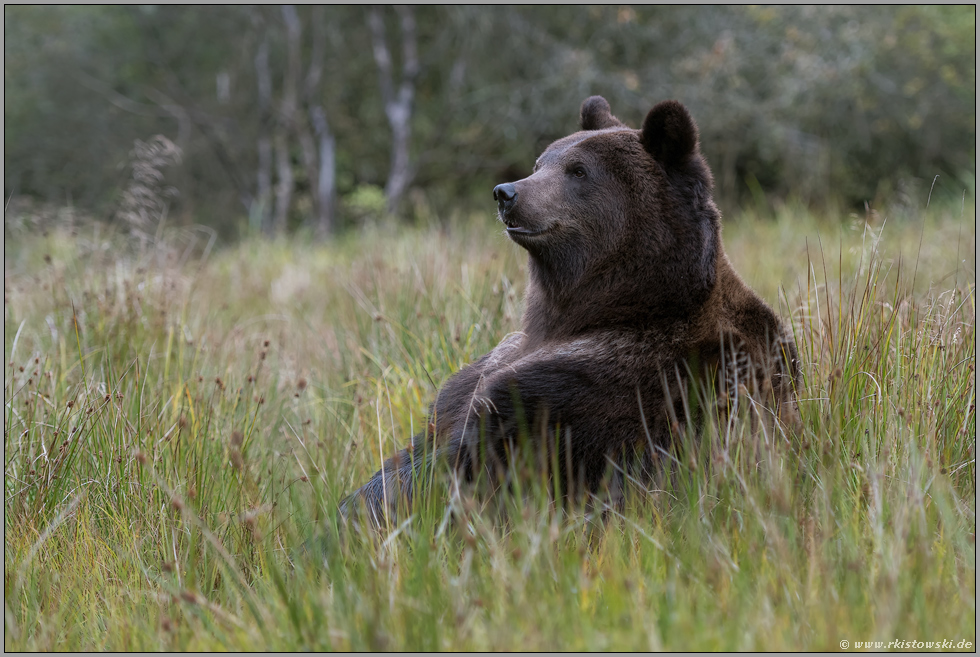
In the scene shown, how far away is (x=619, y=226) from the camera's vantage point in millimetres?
3299

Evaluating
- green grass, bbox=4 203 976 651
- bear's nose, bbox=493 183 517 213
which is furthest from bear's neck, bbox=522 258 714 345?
green grass, bbox=4 203 976 651

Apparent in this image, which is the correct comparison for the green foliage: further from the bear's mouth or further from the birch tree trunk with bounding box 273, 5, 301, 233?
the bear's mouth

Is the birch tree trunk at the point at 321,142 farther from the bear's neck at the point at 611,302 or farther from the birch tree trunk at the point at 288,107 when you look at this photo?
the bear's neck at the point at 611,302

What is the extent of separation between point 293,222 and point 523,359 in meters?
20.3

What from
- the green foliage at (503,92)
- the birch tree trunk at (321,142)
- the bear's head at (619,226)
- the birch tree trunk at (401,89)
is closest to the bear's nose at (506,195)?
the bear's head at (619,226)

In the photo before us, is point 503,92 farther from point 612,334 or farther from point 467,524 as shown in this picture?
point 467,524

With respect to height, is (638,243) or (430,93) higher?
(430,93)

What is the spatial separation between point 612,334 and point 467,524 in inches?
43.1

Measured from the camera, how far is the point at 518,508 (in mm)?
2430

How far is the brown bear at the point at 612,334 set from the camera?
Answer: 2807mm

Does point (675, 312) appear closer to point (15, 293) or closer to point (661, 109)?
point (661, 109)

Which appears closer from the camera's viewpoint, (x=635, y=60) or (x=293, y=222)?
(x=635, y=60)

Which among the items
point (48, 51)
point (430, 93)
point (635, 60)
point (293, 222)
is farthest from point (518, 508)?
point (48, 51)

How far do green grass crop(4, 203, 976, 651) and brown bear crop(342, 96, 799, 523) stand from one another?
0.59 feet
